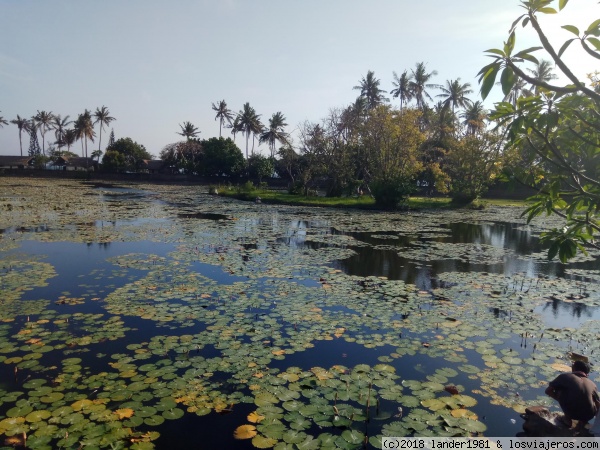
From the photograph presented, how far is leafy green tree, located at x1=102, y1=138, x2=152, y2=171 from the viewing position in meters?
65.8

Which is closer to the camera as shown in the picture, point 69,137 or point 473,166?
point 473,166

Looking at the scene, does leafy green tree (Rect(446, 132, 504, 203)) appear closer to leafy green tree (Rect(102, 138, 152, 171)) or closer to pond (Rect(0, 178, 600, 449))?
pond (Rect(0, 178, 600, 449))

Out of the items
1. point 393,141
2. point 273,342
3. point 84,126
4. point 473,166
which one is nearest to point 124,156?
point 84,126

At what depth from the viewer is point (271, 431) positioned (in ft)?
13.3

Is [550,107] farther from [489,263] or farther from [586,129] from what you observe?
[489,263]

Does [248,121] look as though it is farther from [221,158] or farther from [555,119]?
[555,119]

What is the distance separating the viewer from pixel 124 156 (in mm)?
67312

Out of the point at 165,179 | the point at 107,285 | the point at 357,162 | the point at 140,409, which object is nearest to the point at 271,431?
the point at 140,409

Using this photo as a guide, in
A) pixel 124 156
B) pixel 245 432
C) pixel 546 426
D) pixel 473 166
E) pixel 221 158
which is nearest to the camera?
pixel 245 432

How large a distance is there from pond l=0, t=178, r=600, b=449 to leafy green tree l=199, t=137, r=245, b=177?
152 ft

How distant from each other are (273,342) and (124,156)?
224 feet

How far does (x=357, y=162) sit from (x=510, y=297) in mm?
28659

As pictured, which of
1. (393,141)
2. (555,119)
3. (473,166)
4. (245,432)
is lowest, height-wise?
(245,432)

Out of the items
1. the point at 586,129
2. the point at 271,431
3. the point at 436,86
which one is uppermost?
the point at 436,86
